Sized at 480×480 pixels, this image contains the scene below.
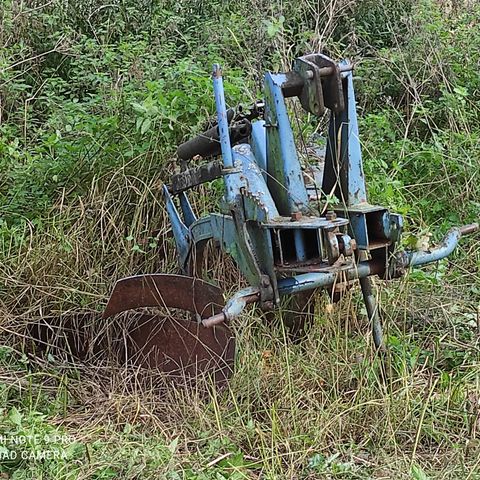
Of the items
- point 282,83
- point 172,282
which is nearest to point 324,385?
point 172,282

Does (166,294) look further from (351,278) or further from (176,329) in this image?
(351,278)

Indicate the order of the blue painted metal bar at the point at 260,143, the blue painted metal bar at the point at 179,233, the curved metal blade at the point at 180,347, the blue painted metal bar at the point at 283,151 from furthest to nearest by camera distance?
the blue painted metal bar at the point at 179,233, the curved metal blade at the point at 180,347, the blue painted metal bar at the point at 260,143, the blue painted metal bar at the point at 283,151

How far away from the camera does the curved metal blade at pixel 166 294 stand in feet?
9.00

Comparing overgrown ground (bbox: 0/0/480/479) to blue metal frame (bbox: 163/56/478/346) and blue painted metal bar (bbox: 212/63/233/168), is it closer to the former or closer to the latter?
blue metal frame (bbox: 163/56/478/346)

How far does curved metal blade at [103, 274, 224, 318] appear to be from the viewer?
2.74 m

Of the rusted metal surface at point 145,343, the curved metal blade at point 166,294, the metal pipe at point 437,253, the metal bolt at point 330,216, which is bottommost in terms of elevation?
the rusted metal surface at point 145,343

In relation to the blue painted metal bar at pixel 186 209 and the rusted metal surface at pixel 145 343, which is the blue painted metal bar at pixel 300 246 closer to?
the rusted metal surface at pixel 145 343

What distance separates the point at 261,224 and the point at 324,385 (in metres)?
0.77

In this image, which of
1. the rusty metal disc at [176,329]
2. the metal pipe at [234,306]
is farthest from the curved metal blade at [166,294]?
the metal pipe at [234,306]

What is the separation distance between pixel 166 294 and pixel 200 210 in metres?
1.00

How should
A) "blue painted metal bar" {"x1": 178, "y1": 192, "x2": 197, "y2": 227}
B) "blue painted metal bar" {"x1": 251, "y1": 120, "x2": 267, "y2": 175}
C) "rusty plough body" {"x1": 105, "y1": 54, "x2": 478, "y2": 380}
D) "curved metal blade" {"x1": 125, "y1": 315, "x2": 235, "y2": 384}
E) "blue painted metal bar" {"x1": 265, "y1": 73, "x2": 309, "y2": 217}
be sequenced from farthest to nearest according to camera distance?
1. "blue painted metal bar" {"x1": 178, "y1": 192, "x2": 197, "y2": 227}
2. "curved metal blade" {"x1": 125, "y1": 315, "x2": 235, "y2": 384}
3. "blue painted metal bar" {"x1": 251, "y1": 120, "x2": 267, "y2": 175}
4. "blue painted metal bar" {"x1": 265, "y1": 73, "x2": 309, "y2": 217}
5. "rusty plough body" {"x1": 105, "y1": 54, "x2": 478, "y2": 380}

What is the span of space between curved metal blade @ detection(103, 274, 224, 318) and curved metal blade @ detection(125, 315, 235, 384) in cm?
9

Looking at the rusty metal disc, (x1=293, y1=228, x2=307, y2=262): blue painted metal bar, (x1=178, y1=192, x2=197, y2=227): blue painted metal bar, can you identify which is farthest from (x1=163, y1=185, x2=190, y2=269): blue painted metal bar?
(x1=293, y1=228, x2=307, y2=262): blue painted metal bar

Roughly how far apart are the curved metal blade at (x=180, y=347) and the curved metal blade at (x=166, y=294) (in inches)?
3.7
